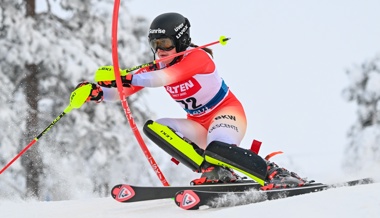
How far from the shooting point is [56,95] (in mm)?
13852

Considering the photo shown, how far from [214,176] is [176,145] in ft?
1.47

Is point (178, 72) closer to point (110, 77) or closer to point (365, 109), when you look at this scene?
point (110, 77)

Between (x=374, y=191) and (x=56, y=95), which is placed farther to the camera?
(x=56, y=95)

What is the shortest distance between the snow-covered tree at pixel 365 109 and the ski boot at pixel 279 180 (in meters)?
11.6

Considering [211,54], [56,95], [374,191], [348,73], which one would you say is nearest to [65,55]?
[56,95]

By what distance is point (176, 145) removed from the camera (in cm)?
534

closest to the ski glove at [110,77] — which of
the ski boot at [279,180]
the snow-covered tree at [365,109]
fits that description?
the ski boot at [279,180]

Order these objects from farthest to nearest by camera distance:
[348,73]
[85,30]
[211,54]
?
1. [348,73]
2. [85,30]
3. [211,54]

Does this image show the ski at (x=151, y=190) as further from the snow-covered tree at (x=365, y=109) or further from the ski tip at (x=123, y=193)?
the snow-covered tree at (x=365, y=109)

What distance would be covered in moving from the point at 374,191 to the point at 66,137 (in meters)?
11.1

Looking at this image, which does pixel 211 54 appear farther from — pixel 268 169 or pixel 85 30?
pixel 85 30

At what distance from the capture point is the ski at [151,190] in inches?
190

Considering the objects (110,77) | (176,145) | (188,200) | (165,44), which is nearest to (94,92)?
(110,77)

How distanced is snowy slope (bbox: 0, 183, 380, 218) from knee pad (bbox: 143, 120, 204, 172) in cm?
36
